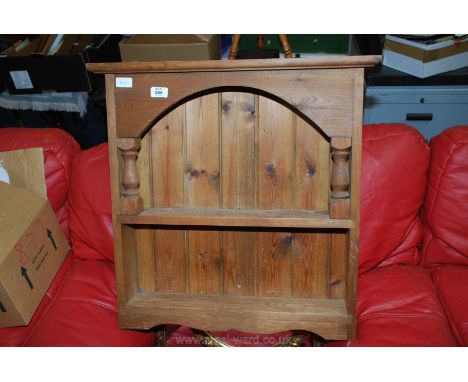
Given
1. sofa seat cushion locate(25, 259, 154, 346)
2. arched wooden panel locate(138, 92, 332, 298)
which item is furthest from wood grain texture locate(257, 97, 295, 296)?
sofa seat cushion locate(25, 259, 154, 346)

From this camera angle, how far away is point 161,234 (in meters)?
1.51

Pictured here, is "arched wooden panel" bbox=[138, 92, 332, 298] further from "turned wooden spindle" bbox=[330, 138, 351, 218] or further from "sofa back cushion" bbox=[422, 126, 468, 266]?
"sofa back cushion" bbox=[422, 126, 468, 266]

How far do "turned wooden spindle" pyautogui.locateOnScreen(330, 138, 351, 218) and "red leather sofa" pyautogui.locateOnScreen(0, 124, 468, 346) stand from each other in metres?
0.27

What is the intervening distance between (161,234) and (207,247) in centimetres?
15

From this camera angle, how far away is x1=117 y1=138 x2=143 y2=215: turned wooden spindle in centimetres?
135

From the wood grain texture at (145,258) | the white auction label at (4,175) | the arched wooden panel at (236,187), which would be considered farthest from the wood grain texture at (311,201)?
the white auction label at (4,175)

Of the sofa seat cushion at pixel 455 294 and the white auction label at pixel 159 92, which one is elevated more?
the white auction label at pixel 159 92

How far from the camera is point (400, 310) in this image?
1442 mm

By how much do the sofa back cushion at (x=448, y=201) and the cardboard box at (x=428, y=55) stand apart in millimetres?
1000

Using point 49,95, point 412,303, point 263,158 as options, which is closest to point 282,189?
point 263,158

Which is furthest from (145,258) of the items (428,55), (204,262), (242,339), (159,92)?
(428,55)

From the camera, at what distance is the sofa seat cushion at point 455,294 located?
1355mm

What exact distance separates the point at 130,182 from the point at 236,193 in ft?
1.00

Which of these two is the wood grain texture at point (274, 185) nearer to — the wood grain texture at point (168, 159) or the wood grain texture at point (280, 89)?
the wood grain texture at point (280, 89)
